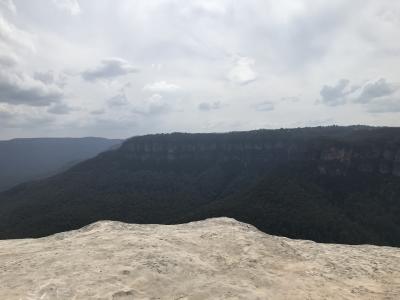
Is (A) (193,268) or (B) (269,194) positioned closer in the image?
(A) (193,268)

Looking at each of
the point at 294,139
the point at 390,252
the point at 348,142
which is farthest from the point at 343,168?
the point at 390,252

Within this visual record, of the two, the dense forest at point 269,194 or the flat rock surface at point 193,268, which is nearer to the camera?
the flat rock surface at point 193,268

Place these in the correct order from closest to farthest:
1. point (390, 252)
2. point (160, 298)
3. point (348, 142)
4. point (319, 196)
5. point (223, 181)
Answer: point (160, 298), point (390, 252), point (319, 196), point (348, 142), point (223, 181)

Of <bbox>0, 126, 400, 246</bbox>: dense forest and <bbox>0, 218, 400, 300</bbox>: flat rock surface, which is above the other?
<bbox>0, 218, 400, 300</bbox>: flat rock surface

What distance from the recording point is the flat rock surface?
35.2 ft

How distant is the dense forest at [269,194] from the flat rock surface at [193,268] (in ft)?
290

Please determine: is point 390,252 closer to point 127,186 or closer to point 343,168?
point 343,168

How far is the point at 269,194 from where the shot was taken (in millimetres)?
127875

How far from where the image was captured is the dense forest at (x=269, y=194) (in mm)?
111812

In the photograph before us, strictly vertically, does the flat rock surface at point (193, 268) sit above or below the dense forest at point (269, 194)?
above

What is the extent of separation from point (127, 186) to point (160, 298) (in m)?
175

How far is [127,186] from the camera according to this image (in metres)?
182

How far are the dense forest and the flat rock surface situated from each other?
88.4 metres

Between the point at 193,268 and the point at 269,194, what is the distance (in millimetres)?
118022
